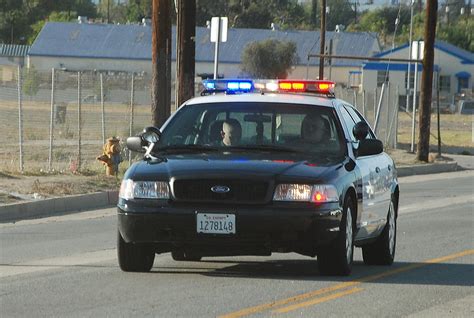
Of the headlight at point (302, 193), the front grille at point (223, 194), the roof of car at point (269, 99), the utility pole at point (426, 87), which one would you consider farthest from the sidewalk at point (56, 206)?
the utility pole at point (426, 87)

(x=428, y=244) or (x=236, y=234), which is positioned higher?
(x=236, y=234)

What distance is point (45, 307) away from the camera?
9227 millimetres

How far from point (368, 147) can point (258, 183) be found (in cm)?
173

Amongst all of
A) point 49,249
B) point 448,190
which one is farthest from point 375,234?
point 448,190

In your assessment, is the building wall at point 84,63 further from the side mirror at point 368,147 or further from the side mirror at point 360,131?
the side mirror at point 368,147

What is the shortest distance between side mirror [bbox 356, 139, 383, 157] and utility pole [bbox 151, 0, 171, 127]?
12829mm

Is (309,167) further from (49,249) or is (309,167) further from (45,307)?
(49,249)

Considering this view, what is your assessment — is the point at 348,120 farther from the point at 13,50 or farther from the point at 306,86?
the point at 13,50

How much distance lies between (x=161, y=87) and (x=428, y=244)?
11365mm

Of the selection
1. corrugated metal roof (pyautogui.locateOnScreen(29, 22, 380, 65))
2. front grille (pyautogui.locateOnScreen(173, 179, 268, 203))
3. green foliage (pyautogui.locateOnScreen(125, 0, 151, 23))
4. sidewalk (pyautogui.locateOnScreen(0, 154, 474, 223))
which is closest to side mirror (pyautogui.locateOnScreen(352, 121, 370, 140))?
front grille (pyautogui.locateOnScreen(173, 179, 268, 203))

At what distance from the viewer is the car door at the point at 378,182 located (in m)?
11.9

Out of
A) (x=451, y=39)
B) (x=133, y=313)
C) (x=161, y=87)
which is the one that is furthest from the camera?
(x=451, y=39)

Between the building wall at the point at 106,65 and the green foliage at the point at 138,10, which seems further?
the green foliage at the point at 138,10

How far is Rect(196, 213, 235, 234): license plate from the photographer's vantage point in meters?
10.1
